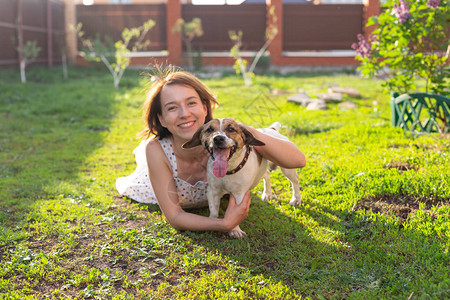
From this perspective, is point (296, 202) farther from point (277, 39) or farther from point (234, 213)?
point (277, 39)

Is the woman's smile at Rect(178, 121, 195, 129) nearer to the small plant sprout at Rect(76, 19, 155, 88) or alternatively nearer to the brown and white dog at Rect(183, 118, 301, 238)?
the brown and white dog at Rect(183, 118, 301, 238)

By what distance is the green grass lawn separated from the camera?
269cm

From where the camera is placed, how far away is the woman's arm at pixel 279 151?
332 centimetres

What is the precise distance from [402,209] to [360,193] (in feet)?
1.45

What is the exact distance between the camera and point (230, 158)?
9.71 feet

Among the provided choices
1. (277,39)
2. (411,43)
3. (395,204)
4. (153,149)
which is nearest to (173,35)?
(277,39)

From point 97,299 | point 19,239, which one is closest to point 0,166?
point 19,239

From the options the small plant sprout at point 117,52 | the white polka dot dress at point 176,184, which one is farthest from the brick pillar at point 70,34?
the white polka dot dress at point 176,184

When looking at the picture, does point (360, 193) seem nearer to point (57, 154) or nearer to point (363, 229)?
point (363, 229)

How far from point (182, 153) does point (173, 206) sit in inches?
19.5

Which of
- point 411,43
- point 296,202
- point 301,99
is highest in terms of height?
point 411,43

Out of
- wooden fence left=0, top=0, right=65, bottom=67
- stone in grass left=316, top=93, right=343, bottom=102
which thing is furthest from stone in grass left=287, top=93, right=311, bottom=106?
wooden fence left=0, top=0, right=65, bottom=67

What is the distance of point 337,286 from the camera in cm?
264

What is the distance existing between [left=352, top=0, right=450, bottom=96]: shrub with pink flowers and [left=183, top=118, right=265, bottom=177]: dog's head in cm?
360
